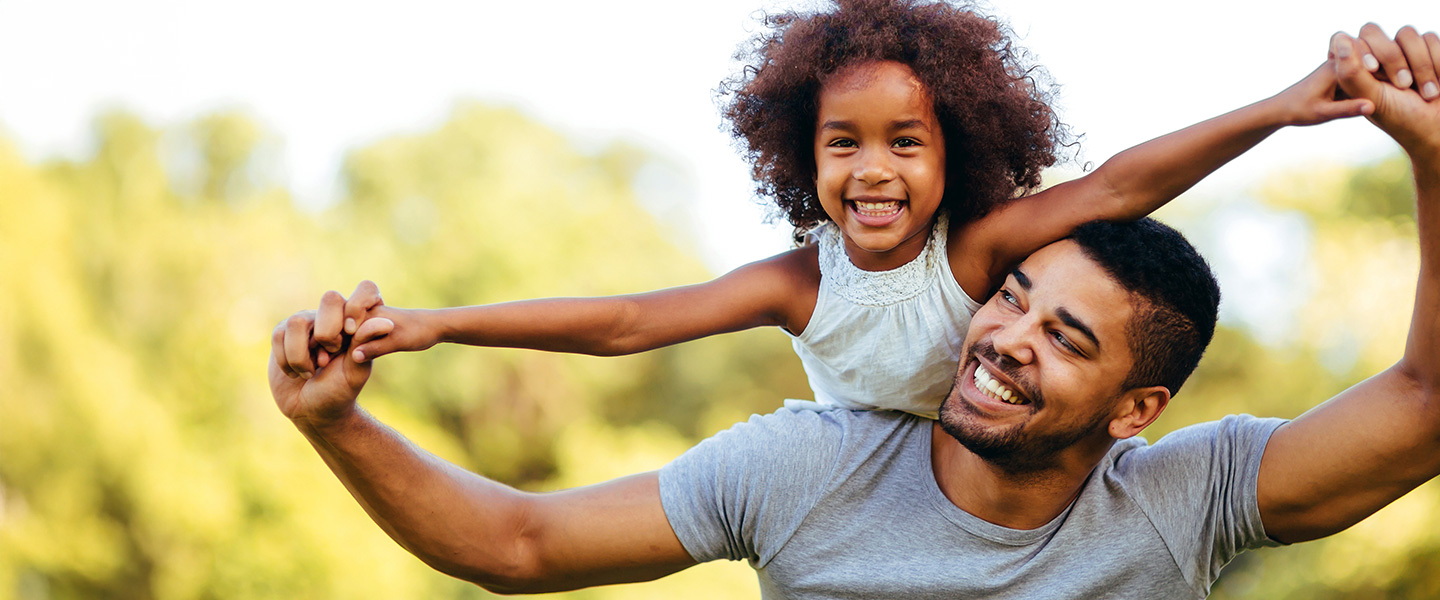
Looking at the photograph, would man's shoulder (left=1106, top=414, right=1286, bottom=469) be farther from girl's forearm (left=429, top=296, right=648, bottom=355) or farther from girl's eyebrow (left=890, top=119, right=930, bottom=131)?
girl's forearm (left=429, top=296, right=648, bottom=355)

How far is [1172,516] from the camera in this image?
225cm

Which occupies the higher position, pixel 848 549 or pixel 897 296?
pixel 897 296

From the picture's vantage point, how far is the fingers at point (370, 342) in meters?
2.07

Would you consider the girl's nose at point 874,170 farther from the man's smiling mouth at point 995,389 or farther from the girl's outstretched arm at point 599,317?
the man's smiling mouth at point 995,389

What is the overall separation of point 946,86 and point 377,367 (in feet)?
44.9

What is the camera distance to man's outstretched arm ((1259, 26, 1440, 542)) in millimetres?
1880

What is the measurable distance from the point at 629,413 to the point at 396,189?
4.63m

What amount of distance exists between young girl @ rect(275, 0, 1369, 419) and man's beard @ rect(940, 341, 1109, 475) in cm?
12

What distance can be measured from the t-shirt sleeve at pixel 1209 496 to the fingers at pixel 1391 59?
69 centimetres

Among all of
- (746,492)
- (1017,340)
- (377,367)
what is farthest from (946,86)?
(377,367)

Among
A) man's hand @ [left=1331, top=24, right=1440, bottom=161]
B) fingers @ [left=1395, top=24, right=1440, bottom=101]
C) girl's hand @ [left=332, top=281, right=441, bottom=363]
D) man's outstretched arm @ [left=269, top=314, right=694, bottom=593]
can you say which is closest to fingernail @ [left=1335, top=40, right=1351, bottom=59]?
man's hand @ [left=1331, top=24, right=1440, bottom=161]

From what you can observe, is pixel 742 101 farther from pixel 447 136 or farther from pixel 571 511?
pixel 447 136

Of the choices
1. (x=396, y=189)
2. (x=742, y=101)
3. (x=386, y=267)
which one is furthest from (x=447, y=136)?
(x=742, y=101)

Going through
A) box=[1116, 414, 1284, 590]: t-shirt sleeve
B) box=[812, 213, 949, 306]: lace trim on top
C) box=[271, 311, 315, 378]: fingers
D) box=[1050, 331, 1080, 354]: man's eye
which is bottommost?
box=[1116, 414, 1284, 590]: t-shirt sleeve
